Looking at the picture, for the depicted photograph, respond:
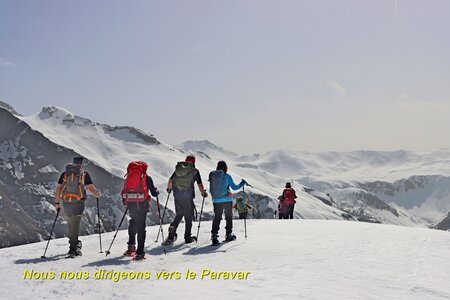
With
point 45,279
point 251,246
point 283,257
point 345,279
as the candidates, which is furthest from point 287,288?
point 45,279

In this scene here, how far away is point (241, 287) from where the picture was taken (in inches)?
314

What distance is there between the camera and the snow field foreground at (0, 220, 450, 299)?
772cm

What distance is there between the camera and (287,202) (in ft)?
82.9

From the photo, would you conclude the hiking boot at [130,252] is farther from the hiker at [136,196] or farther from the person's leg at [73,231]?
the person's leg at [73,231]

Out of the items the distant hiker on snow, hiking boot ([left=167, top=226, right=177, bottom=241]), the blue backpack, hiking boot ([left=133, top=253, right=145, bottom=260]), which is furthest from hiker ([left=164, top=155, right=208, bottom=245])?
the distant hiker on snow

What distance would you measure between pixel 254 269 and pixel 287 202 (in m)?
16.2

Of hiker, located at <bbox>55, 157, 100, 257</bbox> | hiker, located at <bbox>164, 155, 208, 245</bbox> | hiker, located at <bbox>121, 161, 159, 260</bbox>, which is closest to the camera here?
hiker, located at <bbox>121, 161, 159, 260</bbox>

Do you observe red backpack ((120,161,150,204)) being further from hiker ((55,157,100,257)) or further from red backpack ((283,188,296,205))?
red backpack ((283,188,296,205))

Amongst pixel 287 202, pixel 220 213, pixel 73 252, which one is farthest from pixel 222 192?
pixel 287 202

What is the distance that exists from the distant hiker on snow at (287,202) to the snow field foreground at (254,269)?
10740mm

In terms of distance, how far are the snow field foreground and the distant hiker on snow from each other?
423 inches

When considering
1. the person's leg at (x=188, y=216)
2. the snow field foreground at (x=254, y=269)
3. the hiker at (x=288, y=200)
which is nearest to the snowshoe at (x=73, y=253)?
the snow field foreground at (x=254, y=269)

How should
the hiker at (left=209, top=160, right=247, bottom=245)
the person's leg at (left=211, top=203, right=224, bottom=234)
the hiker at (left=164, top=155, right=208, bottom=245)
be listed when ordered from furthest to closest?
the hiker at (left=209, top=160, right=247, bottom=245), the person's leg at (left=211, top=203, right=224, bottom=234), the hiker at (left=164, top=155, right=208, bottom=245)

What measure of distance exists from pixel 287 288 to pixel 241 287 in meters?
0.88
